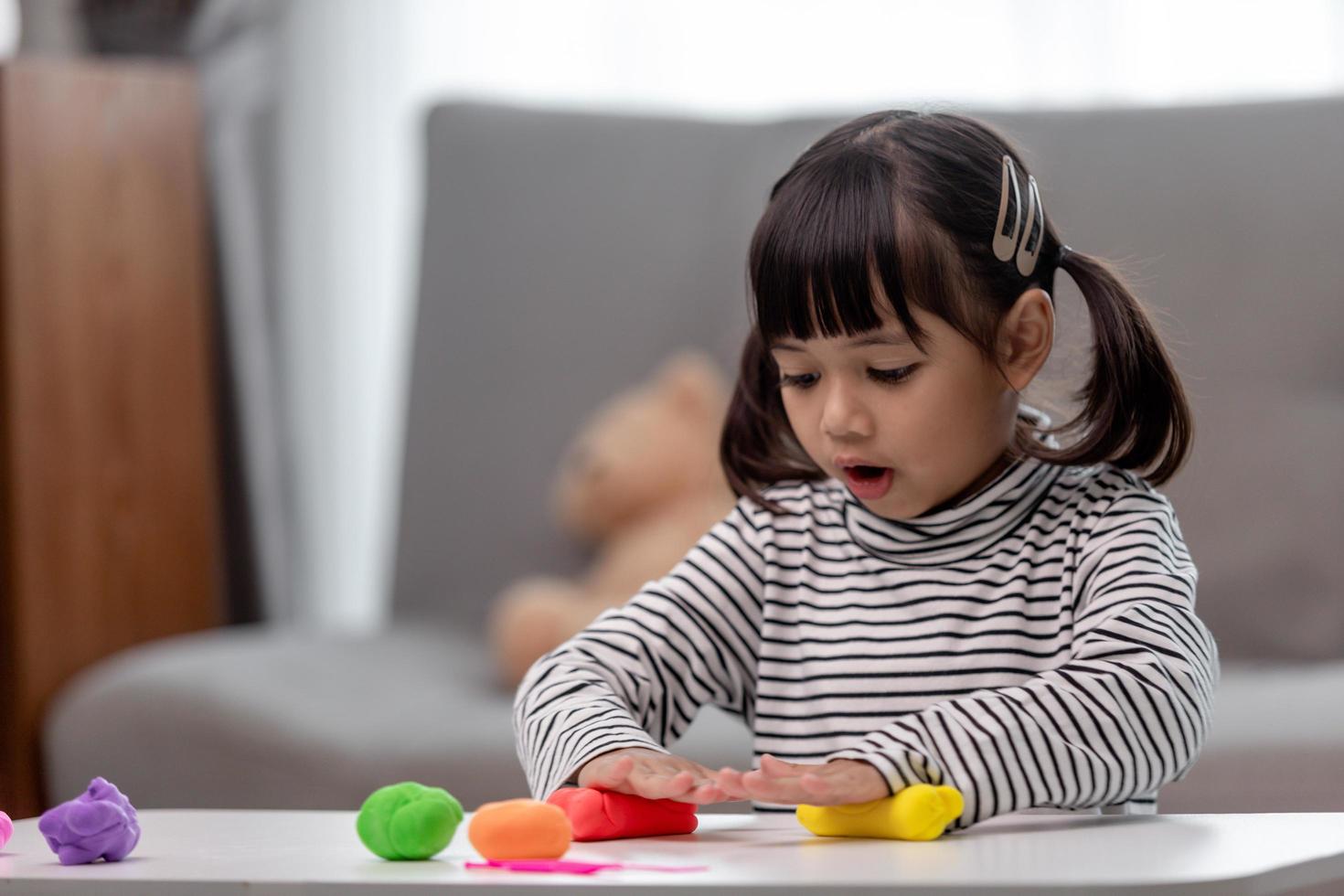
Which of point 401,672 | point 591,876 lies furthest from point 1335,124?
point 591,876

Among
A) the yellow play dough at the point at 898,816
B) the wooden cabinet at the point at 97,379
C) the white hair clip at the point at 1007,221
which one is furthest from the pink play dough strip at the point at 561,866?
the wooden cabinet at the point at 97,379

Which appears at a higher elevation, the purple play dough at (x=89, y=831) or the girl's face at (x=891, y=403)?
the girl's face at (x=891, y=403)

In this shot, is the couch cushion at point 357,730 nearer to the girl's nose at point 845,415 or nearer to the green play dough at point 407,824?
the girl's nose at point 845,415

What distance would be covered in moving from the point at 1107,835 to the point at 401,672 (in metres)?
1.15

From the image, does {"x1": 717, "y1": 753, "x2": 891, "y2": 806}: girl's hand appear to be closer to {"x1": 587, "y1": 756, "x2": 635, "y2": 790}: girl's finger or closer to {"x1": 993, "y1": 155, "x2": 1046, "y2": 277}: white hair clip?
{"x1": 587, "y1": 756, "x2": 635, "y2": 790}: girl's finger

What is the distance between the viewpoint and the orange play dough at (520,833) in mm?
621

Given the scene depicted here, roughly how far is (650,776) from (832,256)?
0.88ft

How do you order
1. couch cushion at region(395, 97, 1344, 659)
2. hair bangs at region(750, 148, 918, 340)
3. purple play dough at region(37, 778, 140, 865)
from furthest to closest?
couch cushion at region(395, 97, 1344, 659), hair bangs at region(750, 148, 918, 340), purple play dough at region(37, 778, 140, 865)

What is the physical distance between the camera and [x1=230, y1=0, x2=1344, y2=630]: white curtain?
2027 millimetres

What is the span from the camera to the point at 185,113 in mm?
2238

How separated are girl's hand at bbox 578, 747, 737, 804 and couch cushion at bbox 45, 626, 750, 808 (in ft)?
1.81

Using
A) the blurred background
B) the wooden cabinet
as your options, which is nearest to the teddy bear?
the blurred background

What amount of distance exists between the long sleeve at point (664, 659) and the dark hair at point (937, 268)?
0.14 m

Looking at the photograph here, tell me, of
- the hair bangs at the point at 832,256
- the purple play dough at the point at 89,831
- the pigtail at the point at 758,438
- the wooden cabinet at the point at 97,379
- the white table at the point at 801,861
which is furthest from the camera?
the wooden cabinet at the point at 97,379
